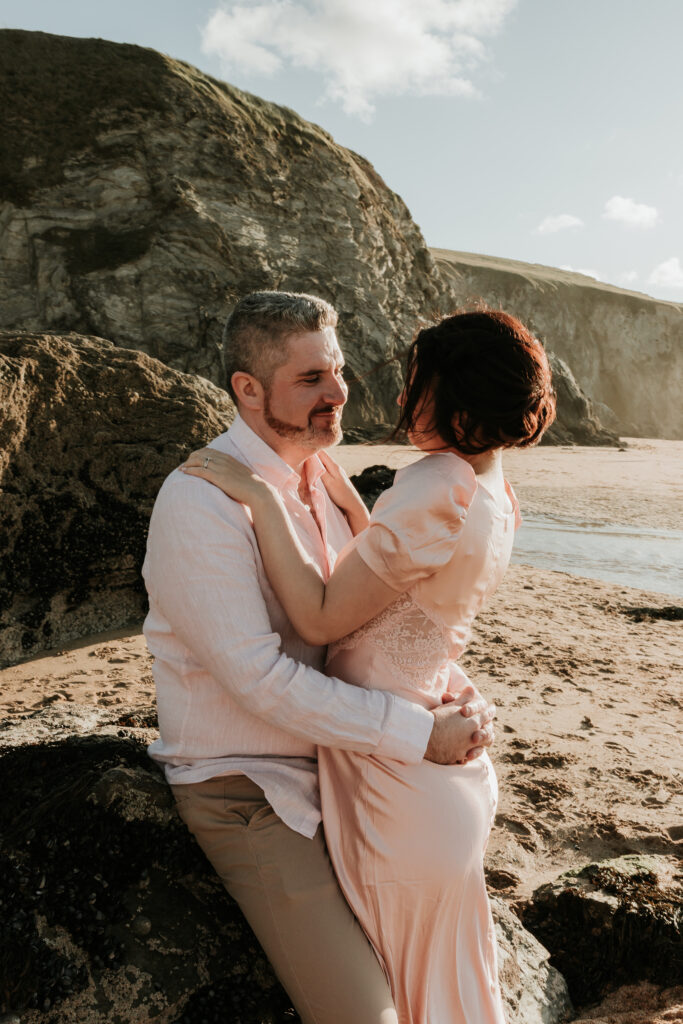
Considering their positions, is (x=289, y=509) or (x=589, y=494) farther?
(x=589, y=494)

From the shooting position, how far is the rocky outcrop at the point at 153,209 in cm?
2564

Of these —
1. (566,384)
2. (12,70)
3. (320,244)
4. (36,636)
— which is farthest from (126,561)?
(566,384)

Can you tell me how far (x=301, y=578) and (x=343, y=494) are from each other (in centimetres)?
84

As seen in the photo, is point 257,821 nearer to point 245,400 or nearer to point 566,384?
point 245,400

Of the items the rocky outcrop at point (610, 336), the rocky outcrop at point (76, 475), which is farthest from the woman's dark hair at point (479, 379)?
the rocky outcrop at point (610, 336)

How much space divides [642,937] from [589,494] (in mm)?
16482

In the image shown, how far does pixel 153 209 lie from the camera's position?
2641cm

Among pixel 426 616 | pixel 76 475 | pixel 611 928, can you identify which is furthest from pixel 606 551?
pixel 426 616

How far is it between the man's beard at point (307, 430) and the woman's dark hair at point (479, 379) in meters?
0.41

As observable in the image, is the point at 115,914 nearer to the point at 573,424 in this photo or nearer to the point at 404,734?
the point at 404,734

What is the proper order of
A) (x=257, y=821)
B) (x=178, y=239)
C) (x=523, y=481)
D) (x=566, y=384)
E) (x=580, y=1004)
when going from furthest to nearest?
(x=566, y=384), (x=178, y=239), (x=523, y=481), (x=580, y=1004), (x=257, y=821)

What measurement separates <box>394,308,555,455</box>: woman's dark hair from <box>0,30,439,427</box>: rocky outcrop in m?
24.1

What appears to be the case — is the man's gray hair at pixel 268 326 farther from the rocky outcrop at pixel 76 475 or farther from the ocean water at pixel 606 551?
the ocean water at pixel 606 551

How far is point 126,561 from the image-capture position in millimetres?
6113
